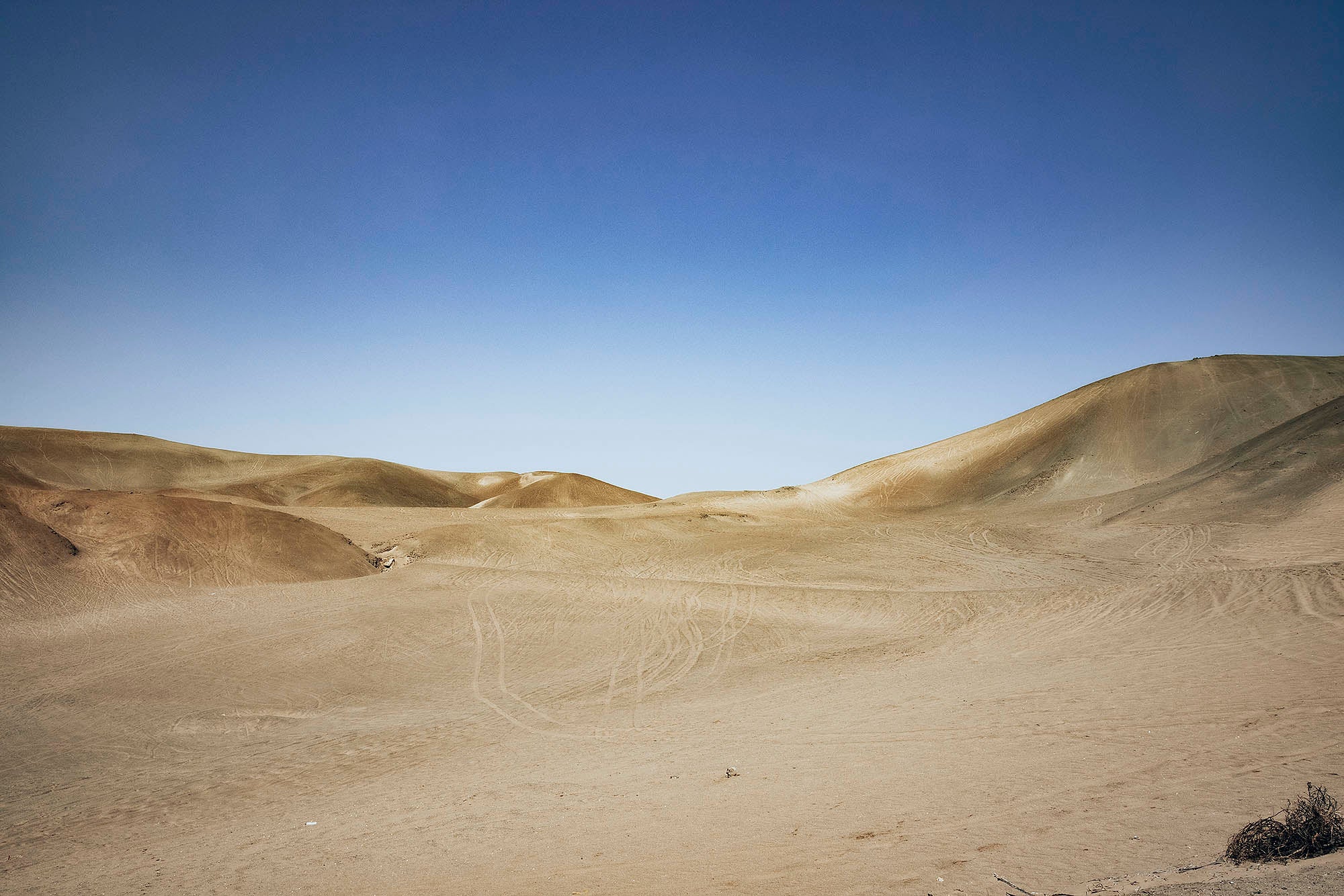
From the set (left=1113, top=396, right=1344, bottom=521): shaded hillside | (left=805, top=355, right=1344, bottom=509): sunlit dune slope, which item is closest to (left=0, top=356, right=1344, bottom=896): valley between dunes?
(left=1113, top=396, right=1344, bottom=521): shaded hillside

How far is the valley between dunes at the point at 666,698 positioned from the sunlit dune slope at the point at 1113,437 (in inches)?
459

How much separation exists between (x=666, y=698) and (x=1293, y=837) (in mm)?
8510

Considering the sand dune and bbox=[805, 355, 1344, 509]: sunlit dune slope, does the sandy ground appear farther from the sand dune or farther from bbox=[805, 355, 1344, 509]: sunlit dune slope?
bbox=[805, 355, 1344, 509]: sunlit dune slope

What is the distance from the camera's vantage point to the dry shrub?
4.28 m

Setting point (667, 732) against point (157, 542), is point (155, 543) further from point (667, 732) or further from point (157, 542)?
point (667, 732)

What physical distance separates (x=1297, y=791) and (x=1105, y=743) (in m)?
1.87

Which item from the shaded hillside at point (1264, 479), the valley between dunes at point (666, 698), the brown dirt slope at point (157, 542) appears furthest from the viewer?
the shaded hillside at point (1264, 479)

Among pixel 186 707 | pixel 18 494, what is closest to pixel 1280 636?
pixel 186 707

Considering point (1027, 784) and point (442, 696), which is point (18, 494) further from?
point (1027, 784)

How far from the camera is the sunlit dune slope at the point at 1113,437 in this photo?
42.2 meters

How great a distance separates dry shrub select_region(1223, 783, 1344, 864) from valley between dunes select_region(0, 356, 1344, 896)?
0.26 m

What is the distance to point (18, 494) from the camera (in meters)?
21.0

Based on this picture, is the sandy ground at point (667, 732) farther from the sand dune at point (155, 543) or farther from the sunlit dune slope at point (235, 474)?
the sunlit dune slope at point (235, 474)

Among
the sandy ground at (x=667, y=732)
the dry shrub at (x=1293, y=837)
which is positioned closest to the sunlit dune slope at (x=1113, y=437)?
the sandy ground at (x=667, y=732)
